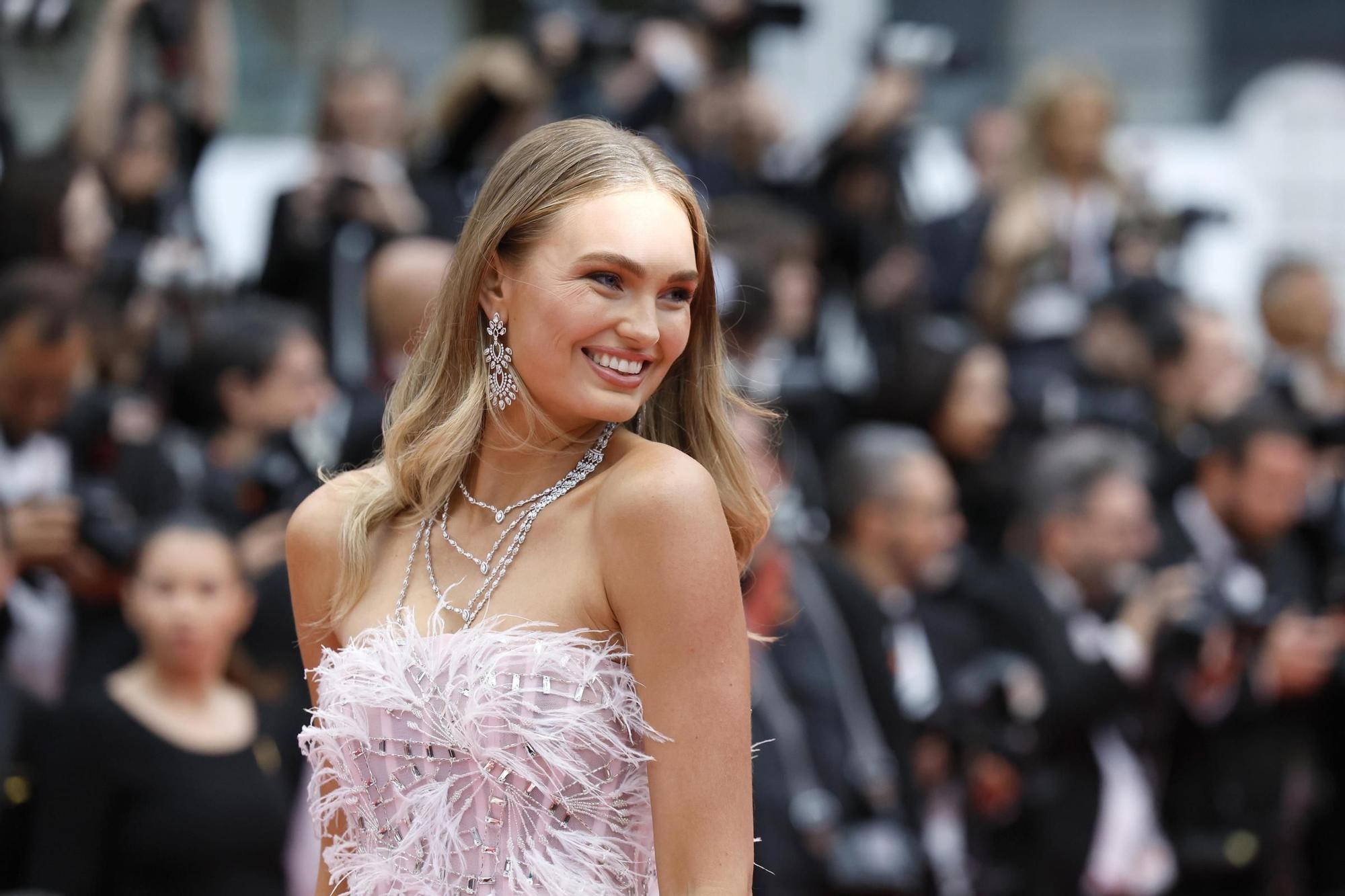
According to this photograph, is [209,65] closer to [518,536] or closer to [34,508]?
[34,508]

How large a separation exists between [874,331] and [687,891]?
4.79 m

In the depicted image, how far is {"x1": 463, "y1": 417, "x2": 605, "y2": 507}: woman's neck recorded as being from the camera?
222 cm

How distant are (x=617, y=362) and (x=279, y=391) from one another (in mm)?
2963

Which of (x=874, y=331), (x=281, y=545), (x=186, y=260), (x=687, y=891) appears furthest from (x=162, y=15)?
(x=687, y=891)

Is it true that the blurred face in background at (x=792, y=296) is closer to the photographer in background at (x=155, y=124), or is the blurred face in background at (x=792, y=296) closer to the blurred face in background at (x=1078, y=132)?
the blurred face in background at (x=1078, y=132)

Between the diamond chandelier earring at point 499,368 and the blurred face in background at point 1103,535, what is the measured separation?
152 inches

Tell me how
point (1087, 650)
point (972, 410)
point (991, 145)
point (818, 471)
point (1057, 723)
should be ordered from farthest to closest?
1. point (991, 145)
2. point (972, 410)
3. point (818, 471)
4. point (1087, 650)
5. point (1057, 723)

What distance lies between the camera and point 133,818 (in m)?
4.07

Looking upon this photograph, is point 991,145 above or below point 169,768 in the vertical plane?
above

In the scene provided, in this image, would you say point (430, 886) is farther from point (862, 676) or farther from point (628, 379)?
point (862, 676)

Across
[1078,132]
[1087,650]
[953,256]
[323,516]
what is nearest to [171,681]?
[323,516]

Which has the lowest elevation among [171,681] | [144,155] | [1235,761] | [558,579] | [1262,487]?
[1235,761]

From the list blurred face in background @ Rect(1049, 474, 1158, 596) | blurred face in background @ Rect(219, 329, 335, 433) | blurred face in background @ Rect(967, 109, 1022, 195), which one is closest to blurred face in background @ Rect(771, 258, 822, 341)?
blurred face in background @ Rect(1049, 474, 1158, 596)

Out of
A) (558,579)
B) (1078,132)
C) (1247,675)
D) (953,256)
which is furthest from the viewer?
(953,256)
